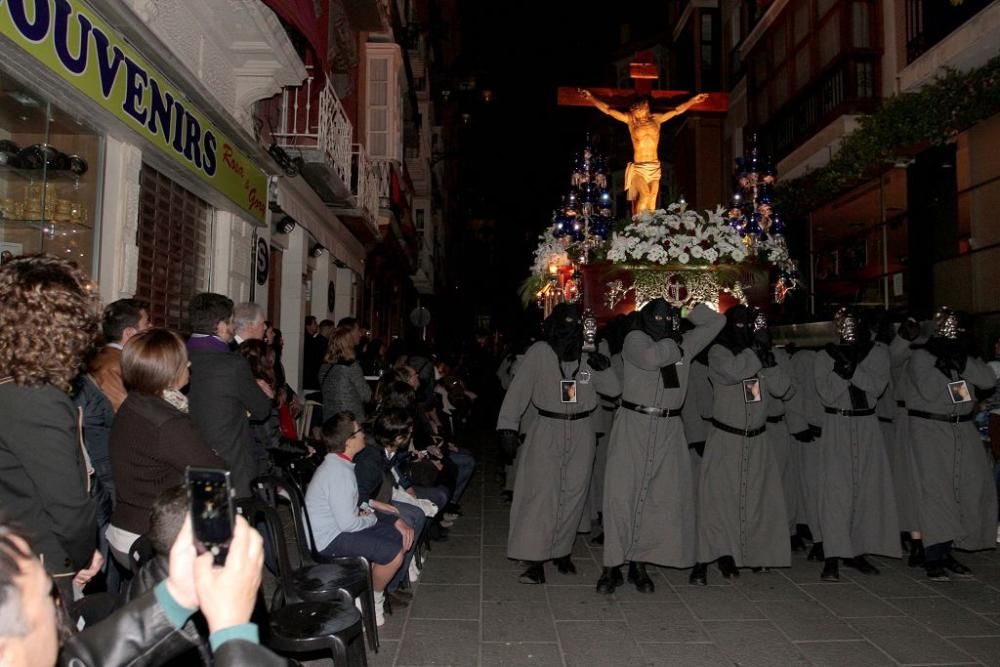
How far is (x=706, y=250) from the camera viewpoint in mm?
8492

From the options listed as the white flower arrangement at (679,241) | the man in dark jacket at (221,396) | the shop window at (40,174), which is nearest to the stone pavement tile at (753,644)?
the man in dark jacket at (221,396)

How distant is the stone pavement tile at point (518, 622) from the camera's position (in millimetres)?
4895

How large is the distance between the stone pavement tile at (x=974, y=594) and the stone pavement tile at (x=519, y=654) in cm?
316

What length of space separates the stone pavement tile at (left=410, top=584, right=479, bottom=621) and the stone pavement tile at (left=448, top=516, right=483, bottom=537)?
1915 mm

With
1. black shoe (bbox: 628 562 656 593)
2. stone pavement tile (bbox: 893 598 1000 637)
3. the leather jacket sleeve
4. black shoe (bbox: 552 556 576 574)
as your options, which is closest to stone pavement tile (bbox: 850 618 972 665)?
stone pavement tile (bbox: 893 598 1000 637)

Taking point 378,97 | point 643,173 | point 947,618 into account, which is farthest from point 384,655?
point 378,97

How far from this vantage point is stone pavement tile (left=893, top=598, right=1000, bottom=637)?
4.99m

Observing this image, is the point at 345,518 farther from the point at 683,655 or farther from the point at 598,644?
the point at 683,655

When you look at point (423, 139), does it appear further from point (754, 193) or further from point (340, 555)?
point (340, 555)

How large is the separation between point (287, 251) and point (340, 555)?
8.95 meters

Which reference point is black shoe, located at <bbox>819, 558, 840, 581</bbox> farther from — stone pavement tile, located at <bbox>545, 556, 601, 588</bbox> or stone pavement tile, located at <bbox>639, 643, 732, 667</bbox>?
stone pavement tile, located at <bbox>639, 643, 732, 667</bbox>

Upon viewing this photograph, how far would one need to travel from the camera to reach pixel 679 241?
335 inches

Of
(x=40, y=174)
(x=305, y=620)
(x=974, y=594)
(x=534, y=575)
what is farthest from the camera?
(x=534, y=575)

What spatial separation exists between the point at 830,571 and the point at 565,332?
2882 millimetres
